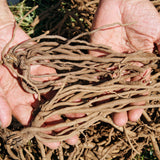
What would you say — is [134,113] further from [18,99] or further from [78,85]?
[18,99]

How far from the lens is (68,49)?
127cm

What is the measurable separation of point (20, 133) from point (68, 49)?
1.83 ft

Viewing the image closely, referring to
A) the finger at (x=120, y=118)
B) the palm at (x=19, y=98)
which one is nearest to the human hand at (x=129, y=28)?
the finger at (x=120, y=118)

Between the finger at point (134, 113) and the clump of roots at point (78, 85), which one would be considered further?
the finger at point (134, 113)

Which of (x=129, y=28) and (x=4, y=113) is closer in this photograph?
(x=4, y=113)

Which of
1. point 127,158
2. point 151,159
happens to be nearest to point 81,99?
point 127,158

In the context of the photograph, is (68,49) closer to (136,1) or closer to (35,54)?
(35,54)

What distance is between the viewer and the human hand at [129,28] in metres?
1.23

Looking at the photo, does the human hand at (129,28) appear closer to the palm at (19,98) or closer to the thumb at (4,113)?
the palm at (19,98)

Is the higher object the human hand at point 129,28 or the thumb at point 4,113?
the human hand at point 129,28

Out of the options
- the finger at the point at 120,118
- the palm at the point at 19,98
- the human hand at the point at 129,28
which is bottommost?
the finger at the point at 120,118

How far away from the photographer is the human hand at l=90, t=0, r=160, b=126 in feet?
4.02

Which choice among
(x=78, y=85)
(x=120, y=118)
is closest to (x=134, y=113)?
(x=120, y=118)

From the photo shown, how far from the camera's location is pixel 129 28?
1.30m
